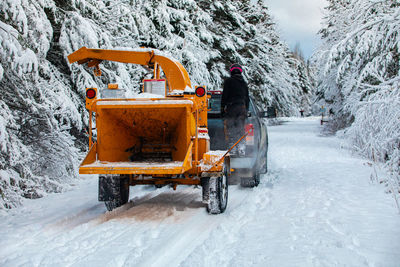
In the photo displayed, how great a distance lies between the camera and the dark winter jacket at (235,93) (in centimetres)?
679

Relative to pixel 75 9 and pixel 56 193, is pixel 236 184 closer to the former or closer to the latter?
pixel 56 193

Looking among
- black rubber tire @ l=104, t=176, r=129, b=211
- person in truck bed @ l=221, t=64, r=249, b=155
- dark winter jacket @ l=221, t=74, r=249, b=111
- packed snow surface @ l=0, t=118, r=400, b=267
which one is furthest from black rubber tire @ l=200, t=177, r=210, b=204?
dark winter jacket @ l=221, t=74, r=249, b=111

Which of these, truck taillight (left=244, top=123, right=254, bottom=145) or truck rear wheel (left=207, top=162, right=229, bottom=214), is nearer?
truck rear wheel (left=207, top=162, right=229, bottom=214)

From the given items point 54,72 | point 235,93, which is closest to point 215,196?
point 235,93

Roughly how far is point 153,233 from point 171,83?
2953mm

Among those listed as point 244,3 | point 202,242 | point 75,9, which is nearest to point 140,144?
point 202,242

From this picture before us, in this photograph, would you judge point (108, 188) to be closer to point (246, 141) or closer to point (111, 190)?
point (111, 190)

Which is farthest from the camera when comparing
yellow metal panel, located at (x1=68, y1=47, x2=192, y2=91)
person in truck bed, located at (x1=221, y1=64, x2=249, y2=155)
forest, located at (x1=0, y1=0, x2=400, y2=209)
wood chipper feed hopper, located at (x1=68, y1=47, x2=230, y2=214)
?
person in truck bed, located at (x1=221, y1=64, x2=249, y2=155)

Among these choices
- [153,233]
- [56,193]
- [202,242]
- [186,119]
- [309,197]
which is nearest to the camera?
[202,242]

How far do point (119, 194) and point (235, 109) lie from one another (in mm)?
2849

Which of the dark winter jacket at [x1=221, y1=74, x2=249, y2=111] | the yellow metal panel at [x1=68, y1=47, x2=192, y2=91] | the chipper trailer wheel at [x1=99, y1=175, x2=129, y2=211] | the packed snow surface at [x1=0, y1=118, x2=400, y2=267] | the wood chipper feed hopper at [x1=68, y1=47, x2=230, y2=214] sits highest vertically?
the yellow metal panel at [x1=68, y1=47, x2=192, y2=91]

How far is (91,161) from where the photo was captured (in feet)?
16.1

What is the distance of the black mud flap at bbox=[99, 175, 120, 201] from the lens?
511 centimetres

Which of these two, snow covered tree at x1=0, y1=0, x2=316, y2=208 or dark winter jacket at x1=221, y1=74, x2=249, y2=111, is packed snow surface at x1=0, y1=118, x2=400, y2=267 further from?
dark winter jacket at x1=221, y1=74, x2=249, y2=111
